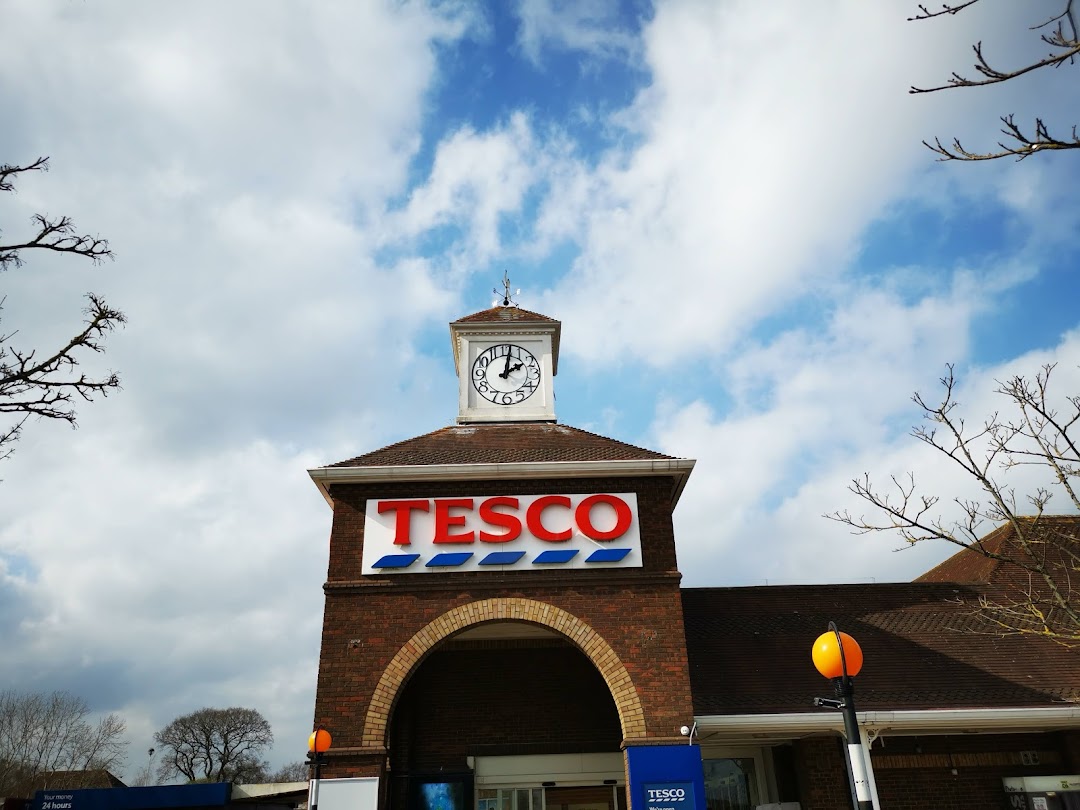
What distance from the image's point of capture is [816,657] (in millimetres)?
6918

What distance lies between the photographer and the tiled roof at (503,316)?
17547 mm

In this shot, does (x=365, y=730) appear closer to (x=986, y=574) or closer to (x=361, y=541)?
(x=361, y=541)

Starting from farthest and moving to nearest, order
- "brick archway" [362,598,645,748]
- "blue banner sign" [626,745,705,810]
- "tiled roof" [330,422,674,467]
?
"tiled roof" [330,422,674,467] < "brick archway" [362,598,645,748] < "blue banner sign" [626,745,705,810]

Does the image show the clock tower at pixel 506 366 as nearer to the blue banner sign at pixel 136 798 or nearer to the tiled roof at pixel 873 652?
the tiled roof at pixel 873 652

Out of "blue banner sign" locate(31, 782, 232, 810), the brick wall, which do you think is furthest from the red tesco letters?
"blue banner sign" locate(31, 782, 232, 810)

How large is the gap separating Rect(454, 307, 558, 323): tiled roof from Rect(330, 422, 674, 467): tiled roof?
2.44 meters

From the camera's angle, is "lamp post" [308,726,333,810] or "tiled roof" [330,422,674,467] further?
"tiled roof" [330,422,674,467]

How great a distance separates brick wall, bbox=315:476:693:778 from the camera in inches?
459

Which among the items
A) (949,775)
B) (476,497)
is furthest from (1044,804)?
(476,497)

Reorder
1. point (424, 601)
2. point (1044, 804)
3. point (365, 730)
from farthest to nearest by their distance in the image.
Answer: point (1044, 804) < point (424, 601) < point (365, 730)

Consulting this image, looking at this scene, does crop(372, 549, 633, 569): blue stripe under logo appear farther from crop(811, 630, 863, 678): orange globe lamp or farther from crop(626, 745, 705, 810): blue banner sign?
crop(811, 630, 863, 678): orange globe lamp

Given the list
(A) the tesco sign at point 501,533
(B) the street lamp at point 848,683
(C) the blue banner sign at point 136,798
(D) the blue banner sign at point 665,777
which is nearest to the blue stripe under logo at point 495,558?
(A) the tesco sign at point 501,533

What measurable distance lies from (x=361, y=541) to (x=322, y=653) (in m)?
1.79

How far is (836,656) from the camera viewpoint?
22.2 ft
